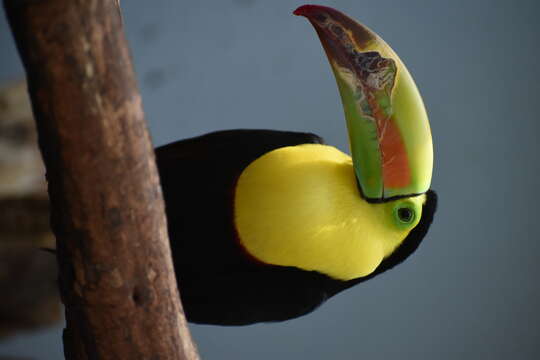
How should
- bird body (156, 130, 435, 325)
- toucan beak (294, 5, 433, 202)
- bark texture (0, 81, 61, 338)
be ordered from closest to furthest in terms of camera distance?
toucan beak (294, 5, 433, 202), bird body (156, 130, 435, 325), bark texture (0, 81, 61, 338)

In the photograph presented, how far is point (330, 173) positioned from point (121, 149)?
0.49 metres

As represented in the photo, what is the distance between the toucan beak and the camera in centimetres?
94

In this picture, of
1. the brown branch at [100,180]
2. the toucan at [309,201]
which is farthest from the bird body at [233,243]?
the brown branch at [100,180]

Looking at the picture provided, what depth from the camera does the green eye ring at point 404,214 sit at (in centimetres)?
103

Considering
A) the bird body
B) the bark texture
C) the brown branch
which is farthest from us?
the bark texture

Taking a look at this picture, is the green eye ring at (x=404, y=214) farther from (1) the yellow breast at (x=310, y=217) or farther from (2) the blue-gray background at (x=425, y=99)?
(2) the blue-gray background at (x=425, y=99)

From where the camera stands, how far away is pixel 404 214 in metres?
1.04

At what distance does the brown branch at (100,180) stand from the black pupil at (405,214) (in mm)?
433

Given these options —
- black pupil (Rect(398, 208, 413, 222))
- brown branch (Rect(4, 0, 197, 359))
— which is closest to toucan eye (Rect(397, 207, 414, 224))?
black pupil (Rect(398, 208, 413, 222))

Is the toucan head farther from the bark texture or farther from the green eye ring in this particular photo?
the bark texture

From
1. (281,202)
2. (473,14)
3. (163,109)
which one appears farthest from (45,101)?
(473,14)

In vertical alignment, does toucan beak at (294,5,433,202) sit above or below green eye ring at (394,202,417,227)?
above

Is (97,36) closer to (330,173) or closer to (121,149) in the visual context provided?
(121,149)

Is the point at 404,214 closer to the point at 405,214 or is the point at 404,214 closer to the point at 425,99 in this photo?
the point at 405,214
